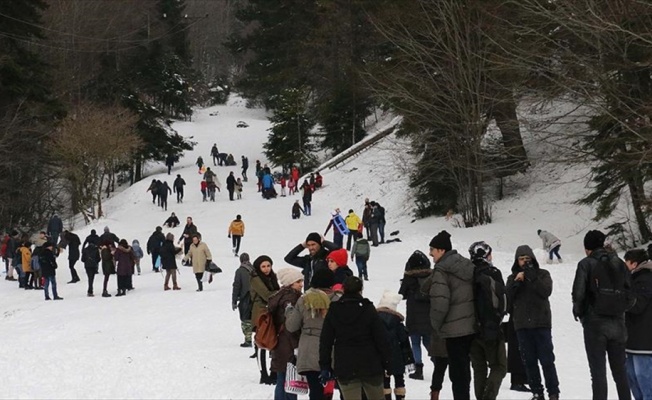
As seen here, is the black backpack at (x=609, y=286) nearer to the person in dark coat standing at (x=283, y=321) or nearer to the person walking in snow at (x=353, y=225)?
the person in dark coat standing at (x=283, y=321)

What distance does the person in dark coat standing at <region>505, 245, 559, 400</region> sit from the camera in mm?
7938

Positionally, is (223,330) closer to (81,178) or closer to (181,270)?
(181,270)

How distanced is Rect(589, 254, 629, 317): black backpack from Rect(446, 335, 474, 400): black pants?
125 cm

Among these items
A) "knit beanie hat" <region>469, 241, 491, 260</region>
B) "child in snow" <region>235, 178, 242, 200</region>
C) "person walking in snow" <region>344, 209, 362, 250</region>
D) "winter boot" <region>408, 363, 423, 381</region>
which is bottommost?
"winter boot" <region>408, 363, 423, 381</region>

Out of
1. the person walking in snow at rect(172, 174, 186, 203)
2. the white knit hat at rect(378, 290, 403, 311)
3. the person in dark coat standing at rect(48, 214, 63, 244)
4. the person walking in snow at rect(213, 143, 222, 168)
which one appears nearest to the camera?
the white knit hat at rect(378, 290, 403, 311)

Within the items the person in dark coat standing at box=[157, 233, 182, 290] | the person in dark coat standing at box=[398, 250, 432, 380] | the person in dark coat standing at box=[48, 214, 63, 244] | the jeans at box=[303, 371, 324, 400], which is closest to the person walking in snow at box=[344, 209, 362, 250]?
the person in dark coat standing at box=[157, 233, 182, 290]

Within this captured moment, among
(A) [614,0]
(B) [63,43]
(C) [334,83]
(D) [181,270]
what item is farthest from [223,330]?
(B) [63,43]

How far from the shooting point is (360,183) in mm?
39906

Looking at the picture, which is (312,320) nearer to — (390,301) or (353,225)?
(390,301)

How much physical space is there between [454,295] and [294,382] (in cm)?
176

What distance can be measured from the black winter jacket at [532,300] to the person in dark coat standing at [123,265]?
1351 centimetres

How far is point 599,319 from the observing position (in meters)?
7.21

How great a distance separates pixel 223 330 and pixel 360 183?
26.1 m

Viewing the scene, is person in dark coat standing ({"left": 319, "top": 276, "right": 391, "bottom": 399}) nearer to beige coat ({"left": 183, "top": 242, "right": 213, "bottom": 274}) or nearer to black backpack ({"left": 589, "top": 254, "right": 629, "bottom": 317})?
black backpack ({"left": 589, "top": 254, "right": 629, "bottom": 317})
